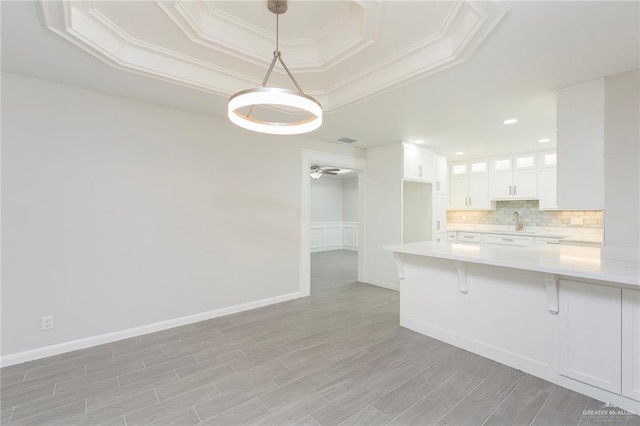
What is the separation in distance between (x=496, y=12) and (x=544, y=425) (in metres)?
2.56

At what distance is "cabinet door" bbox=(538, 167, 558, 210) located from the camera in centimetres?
510

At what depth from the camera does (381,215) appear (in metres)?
5.03

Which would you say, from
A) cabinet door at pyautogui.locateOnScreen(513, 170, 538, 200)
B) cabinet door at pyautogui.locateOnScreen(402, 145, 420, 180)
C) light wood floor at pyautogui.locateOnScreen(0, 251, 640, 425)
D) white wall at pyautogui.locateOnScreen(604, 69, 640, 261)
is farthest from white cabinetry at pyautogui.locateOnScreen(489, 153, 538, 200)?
light wood floor at pyautogui.locateOnScreen(0, 251, 640, 425)

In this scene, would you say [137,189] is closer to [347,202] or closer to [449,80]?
[449,80]

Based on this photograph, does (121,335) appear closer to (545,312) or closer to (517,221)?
(545,312)

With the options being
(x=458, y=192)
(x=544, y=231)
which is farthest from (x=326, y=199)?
(x=544, y=231)

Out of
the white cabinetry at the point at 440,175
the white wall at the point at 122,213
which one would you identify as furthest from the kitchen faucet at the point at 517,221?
the white wall at the point at 122,213

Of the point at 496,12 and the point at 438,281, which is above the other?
the point at 496,12

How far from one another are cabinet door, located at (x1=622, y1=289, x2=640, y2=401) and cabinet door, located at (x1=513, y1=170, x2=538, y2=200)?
3933mm

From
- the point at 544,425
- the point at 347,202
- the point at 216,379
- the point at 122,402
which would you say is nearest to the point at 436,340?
the point at 544,425

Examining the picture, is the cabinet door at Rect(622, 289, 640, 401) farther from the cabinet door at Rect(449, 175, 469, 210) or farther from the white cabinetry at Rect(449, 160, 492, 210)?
the cabinet door at Rect(449, 175, 469, 210)

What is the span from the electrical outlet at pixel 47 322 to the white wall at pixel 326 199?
282 inches

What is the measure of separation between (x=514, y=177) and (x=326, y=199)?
552 cm

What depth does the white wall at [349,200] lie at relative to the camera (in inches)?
387
